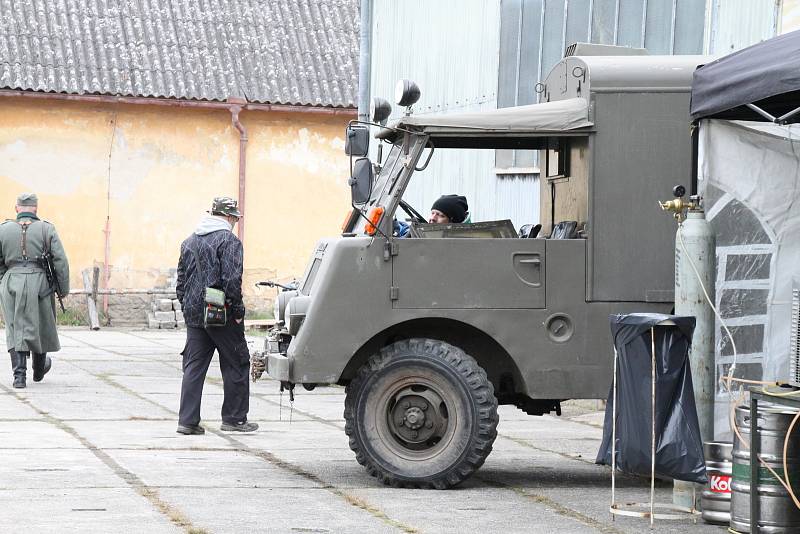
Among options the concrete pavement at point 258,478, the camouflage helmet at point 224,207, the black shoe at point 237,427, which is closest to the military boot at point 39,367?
the concrete pavement at point 258,478

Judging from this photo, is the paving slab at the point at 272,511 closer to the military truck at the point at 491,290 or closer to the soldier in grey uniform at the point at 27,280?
the military truck at the point at 491,290

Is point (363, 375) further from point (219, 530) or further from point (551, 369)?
point (219, 530)

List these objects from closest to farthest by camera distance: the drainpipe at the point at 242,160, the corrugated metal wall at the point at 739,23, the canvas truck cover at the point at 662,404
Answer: the canvas truck cover at the point at 662,404
the corrugated metal wall at the point at 739,23
the drainpipe at the point at 242,160

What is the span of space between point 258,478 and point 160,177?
1692cm

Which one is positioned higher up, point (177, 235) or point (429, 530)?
point (177, 235)

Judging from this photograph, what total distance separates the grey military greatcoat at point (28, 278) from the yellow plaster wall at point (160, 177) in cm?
1012

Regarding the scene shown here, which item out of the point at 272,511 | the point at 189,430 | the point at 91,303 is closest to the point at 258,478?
the point at 272,511

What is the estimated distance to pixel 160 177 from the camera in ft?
83.7

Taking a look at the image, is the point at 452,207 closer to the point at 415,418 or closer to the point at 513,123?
the point at 513,123

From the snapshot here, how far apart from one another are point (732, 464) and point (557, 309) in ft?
5.81

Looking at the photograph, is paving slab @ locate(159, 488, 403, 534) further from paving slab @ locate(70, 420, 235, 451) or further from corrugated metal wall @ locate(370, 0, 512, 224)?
corrugated metal wall @ locate(370, 0, 512, 224)

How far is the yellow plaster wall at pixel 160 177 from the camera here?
24.7 meters

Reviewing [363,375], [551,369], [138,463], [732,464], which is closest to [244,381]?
[138,463]

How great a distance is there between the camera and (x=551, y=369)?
351 inches
